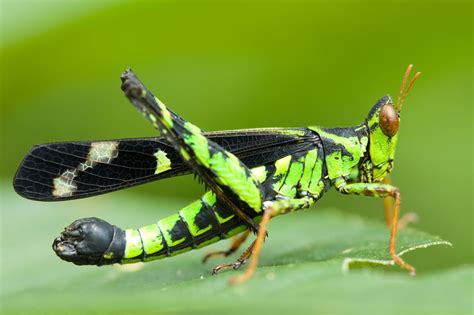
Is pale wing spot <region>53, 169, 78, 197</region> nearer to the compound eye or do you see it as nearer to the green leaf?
the green leaf

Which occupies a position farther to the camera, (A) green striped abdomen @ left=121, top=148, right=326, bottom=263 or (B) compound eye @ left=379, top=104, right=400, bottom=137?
(B) compound eye @ left=379, top=104, right=400, bottom=137

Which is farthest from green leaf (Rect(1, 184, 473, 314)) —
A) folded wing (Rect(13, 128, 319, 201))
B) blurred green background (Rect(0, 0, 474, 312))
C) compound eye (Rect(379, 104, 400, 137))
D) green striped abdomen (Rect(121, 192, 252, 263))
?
compound eye (Rect(379, 104, 400, 137))

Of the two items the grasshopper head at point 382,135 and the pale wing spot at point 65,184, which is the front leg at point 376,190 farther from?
the pale wing spot at point 65,184

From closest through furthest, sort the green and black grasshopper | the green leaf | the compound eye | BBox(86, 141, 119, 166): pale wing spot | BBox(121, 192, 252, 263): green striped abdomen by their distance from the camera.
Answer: the green leaf < the green and black grasshopper < BBox(121, 192, 252, 263): green striped abdomen < BBox(86, 141, 119, 166): pale wing spot < the compound eye

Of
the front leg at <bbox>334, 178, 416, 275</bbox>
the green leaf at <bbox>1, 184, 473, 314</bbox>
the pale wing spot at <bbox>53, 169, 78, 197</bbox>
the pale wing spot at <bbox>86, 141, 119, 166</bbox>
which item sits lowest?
the green leaf at <bbox>1, 184, 473, 314</bbox>

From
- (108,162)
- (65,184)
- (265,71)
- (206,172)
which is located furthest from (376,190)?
(265,71)

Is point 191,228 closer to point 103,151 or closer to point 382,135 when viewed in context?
point 103,151

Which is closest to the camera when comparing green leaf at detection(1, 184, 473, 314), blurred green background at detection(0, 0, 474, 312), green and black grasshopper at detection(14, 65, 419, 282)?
green leaf at detection(1, 184, 473, 314)

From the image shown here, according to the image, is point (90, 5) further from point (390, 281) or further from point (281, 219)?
point (390, 281)
